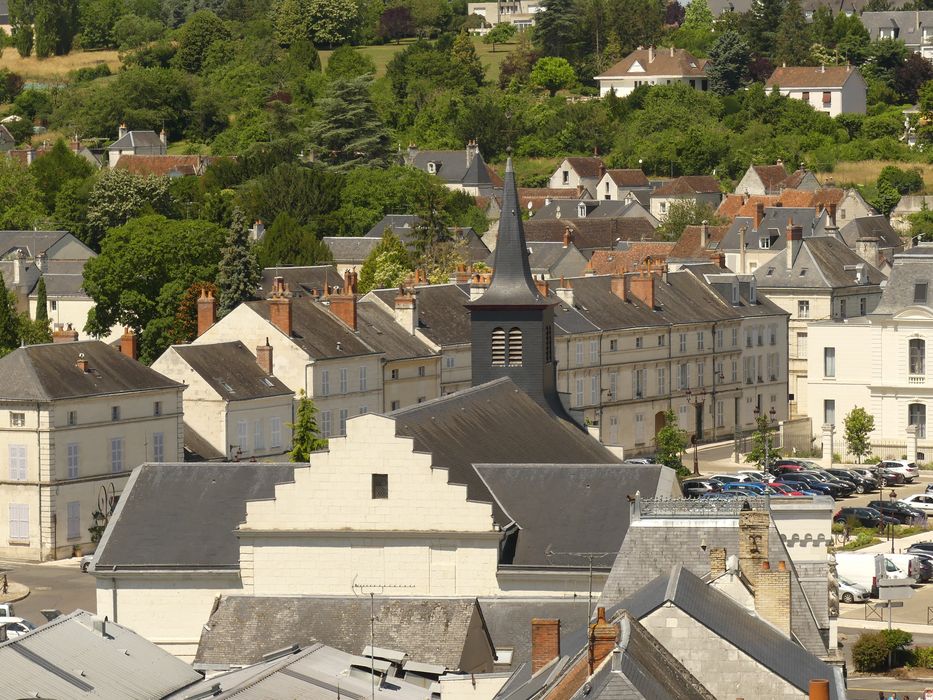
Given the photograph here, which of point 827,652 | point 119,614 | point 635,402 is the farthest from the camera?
point 635,402

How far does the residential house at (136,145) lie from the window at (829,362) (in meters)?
85.0

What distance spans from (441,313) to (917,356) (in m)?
16.4

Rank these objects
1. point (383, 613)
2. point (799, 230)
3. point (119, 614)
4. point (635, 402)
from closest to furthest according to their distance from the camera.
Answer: point (383, 613)
point (119, 614)
point (635, 402)
point (799, 230)

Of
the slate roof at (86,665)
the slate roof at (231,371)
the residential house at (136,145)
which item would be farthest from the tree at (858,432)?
the residential house at (136,145)

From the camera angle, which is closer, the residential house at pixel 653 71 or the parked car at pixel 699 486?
the parked car at pixel 699 486

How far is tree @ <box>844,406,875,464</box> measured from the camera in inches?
3236

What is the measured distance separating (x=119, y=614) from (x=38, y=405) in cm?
2262

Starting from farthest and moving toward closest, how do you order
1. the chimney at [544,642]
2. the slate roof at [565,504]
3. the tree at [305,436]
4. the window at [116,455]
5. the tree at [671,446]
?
the tree at [671,446] → the window at [116,455] → the tree at [305,436] → the slate roof at [565,504] → the chimney at [544,642]

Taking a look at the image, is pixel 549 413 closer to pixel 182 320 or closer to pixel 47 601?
pixel 47 601

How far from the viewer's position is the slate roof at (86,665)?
34.4m

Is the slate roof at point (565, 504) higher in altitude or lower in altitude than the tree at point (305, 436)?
higher

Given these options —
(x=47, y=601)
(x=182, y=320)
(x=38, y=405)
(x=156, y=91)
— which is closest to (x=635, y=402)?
(x=182, y=320)

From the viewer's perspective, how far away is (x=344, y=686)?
34812mm

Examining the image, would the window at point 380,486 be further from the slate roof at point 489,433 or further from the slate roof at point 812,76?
the slate roof at point 812,76
